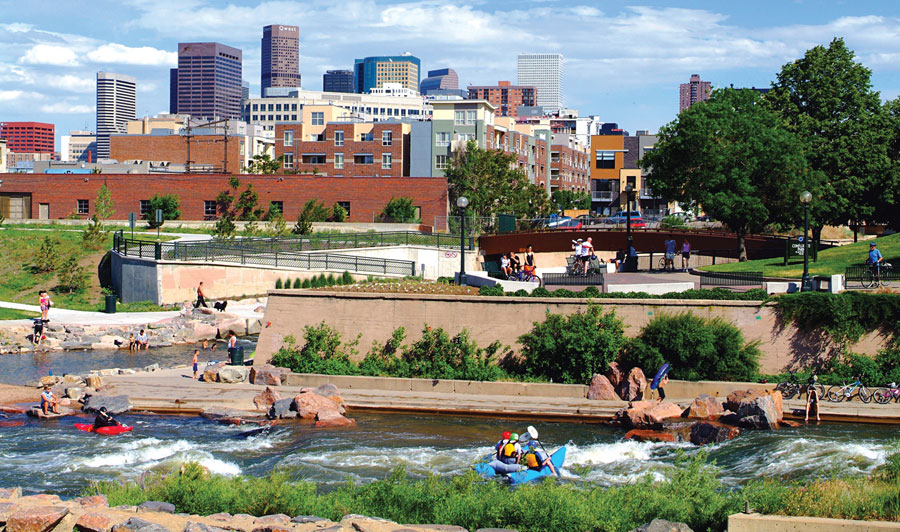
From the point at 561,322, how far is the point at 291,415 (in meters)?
9.28

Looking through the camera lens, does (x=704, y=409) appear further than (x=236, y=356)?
No

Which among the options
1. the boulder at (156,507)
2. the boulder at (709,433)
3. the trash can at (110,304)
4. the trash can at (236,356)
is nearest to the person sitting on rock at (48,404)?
the trash can at (236,356)

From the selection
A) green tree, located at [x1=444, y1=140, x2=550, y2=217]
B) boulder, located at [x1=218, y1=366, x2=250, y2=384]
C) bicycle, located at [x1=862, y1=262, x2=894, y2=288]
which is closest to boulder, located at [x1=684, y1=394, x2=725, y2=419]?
bicycle, located at [x1=862, y1=262, x2=894, y2=288]

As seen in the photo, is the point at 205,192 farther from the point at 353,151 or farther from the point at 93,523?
the point at 93,523

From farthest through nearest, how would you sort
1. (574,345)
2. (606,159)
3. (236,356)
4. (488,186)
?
(606,159) < (488,186) < (236,356) < (574,345)

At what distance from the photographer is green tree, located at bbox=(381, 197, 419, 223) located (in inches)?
3036

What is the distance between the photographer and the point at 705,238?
59.5 metres

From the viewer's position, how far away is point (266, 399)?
2816cm

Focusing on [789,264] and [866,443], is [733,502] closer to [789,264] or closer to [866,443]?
[866,443]

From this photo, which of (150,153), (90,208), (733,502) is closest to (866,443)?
(733,502)

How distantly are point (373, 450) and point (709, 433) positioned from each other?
29.7 feet

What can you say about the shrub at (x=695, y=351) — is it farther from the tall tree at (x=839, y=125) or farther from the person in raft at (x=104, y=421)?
the tall tree at (x=839, y=125)

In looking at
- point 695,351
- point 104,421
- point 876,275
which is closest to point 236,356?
point 104,421

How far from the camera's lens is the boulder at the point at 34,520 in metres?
14.0
